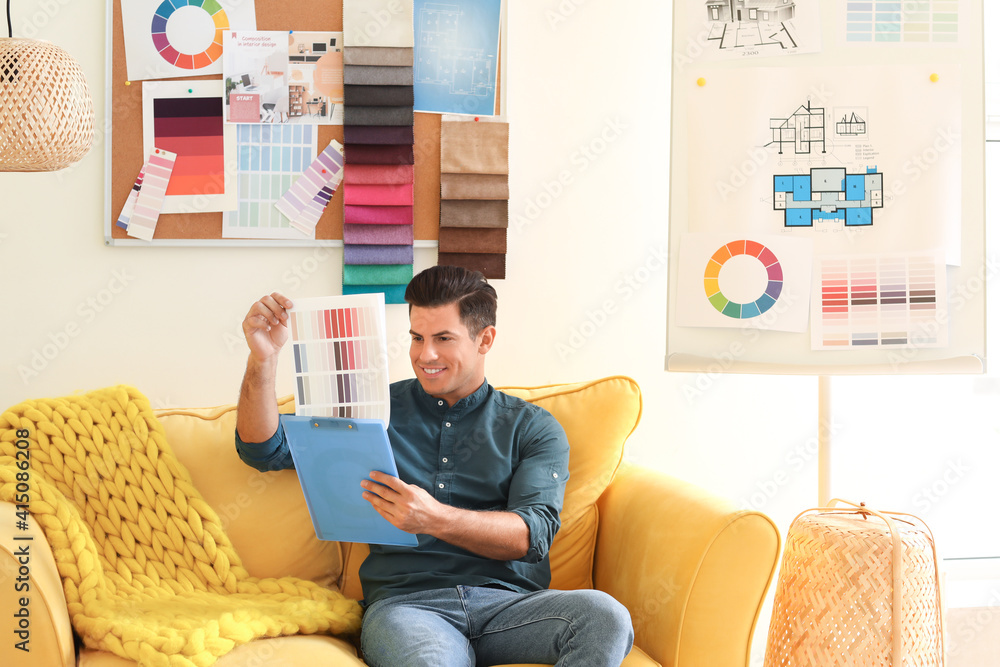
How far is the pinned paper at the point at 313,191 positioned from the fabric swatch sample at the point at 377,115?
0.08 meters

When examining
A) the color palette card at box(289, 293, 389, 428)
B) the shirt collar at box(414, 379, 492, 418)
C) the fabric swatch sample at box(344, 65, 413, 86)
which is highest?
the fabric swatch sample at box(344, 65, 413, 86)

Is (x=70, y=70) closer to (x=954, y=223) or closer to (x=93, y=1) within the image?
(x=93, y=1)

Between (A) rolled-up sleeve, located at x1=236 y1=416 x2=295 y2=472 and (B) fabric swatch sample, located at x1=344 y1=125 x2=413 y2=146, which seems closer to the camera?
(A) rolled-up sleeve, located at x1=236 y1=416 x2=295 y2=472

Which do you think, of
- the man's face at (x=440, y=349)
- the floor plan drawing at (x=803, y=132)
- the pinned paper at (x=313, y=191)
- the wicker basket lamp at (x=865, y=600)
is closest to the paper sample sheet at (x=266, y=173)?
the pinned paper at (x=313, y=191)

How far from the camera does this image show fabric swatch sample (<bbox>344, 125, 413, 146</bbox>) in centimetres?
213

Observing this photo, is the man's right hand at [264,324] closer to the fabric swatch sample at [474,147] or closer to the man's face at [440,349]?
the man's face at [440,349]

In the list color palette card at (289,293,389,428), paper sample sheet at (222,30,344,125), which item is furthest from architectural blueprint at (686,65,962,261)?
paper sample sheet at (222,30,344,125)

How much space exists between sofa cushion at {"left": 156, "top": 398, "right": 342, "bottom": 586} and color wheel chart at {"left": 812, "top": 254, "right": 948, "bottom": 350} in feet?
4.09

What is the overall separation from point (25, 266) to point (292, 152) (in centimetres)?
76

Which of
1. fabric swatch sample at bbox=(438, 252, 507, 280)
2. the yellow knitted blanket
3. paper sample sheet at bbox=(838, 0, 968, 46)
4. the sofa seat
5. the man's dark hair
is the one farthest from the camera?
fabric swatch sample at bbox=(438, 252, 507, 280)

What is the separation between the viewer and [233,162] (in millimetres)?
2133

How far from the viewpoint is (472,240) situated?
220 cm

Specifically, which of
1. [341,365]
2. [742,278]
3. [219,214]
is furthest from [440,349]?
[219,214]

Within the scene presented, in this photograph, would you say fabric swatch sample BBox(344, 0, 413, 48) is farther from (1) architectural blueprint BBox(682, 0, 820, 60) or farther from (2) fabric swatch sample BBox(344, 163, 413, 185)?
(1) architectural blueprint BBox(682, 0, 820, 60)
